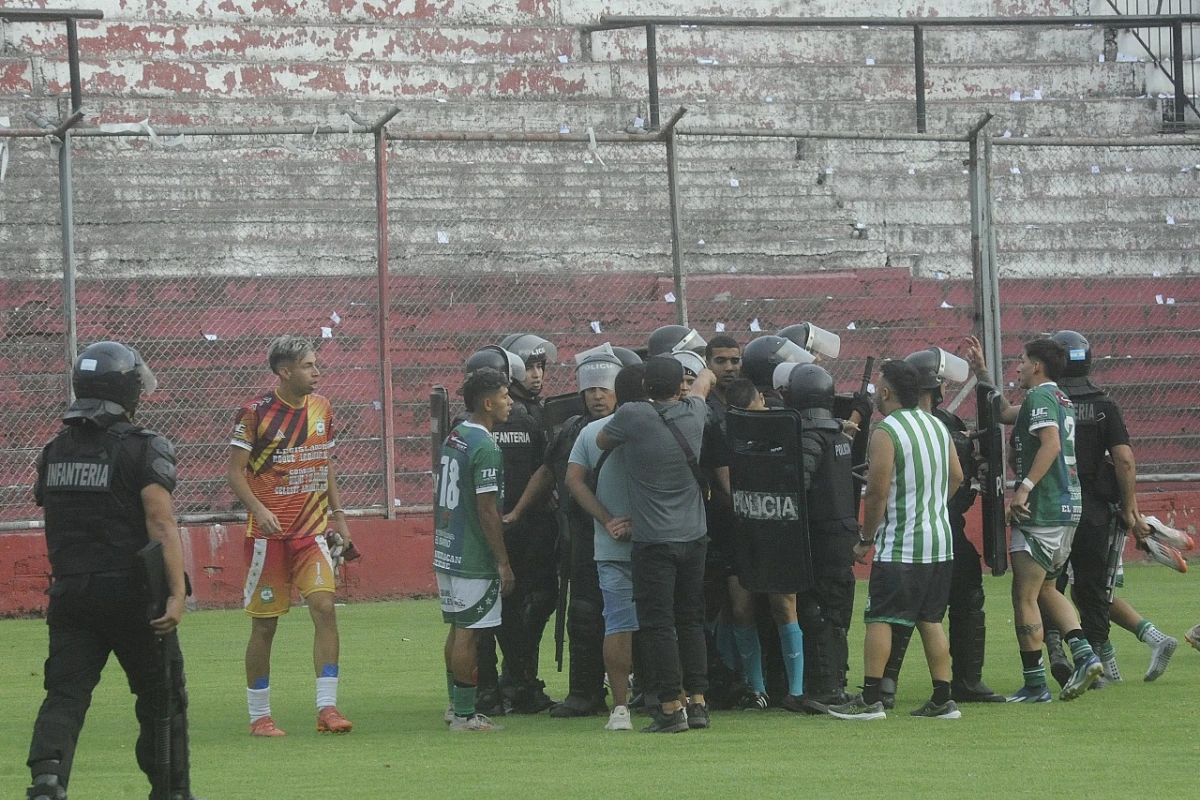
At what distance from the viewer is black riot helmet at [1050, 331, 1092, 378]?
9.62 meters

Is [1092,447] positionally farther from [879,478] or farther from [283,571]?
[283,571]

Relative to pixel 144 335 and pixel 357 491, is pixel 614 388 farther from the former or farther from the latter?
pixel 144 335

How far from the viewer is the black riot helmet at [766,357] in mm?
9539

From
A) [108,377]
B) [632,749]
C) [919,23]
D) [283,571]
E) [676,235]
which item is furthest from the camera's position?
[919,23]

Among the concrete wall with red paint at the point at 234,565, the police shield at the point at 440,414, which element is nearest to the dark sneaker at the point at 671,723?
the police shield at the point at 440,414

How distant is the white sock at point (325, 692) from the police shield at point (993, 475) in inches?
133

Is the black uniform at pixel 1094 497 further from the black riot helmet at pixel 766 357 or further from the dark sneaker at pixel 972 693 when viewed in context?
the black riot helmet at pixel 766 357

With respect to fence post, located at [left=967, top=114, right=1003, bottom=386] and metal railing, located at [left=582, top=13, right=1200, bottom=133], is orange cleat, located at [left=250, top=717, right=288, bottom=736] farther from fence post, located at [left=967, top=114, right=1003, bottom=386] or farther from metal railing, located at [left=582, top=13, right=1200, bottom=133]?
metal railing, located at [left=582, top=13, right=1200, bottom=133]

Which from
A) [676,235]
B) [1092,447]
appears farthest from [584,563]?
[676,235]

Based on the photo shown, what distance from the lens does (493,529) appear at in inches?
333

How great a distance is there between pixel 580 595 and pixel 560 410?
3.95ft

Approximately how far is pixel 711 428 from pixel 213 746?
278 cm

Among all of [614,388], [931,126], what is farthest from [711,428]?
[931,126]

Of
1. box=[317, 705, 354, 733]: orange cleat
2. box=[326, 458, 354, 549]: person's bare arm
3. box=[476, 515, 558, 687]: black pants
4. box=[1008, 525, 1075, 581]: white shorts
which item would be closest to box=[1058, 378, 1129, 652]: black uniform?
box=[1008, 525, 1075, 581]: white shorts
